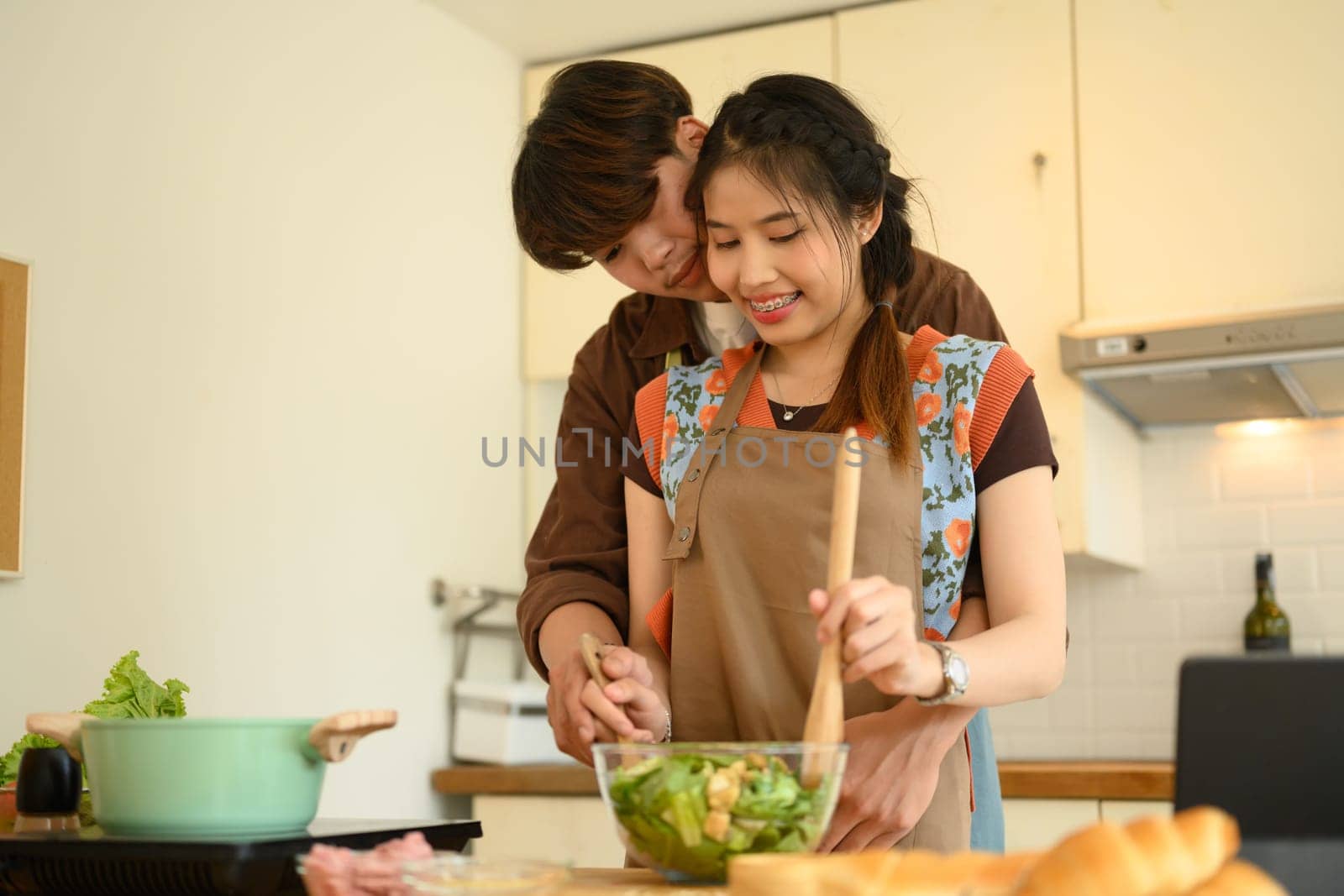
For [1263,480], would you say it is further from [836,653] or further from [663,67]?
[836,653]

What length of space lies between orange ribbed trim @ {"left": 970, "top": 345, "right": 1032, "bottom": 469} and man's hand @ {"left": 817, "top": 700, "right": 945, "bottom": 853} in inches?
9.2

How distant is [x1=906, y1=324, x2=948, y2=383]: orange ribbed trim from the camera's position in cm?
132

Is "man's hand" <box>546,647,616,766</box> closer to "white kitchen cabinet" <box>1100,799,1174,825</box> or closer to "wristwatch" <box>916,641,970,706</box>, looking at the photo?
"wristwatch" <box>916,641,970,706</box>

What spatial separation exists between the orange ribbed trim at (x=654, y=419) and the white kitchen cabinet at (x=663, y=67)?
1676 millimetres

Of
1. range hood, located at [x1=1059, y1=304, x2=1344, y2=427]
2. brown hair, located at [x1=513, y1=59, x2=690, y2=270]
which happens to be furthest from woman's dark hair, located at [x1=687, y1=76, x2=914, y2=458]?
range hood, located at [x1=1059, y1=304, x2=1344, y2=427]

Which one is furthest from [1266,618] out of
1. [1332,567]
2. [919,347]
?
[919,347]

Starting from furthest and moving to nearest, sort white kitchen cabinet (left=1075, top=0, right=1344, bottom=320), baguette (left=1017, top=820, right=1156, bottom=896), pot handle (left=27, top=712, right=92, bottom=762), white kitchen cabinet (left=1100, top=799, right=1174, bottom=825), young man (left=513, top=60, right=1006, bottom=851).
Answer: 1. white kitchen cabinet (left=1075, top=0, right=1344, bottom=320)
2. white kitchen cabinet (left=1100, top=799, right=1174, bottom=825)
3. young man (left=513, top=60, right=1006, bottom=851)
4. pot handle (left=27, top=712, right=92, bottom=762)
5. baguette (left=1017, top=820, right=1156, bottom=896)

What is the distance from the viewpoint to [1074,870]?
643 millimetres

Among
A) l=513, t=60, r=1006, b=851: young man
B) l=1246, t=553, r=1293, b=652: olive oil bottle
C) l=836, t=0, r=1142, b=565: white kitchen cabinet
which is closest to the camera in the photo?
l=513, t=60, r=1006, b=851: young man

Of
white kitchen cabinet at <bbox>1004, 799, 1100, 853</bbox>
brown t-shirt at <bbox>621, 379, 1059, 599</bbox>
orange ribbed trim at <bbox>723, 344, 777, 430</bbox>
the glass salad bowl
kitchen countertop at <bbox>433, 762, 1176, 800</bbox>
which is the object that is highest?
orange ribbed trim at <bbox>723, 344, 777, 430</bbox>

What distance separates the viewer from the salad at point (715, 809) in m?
0.85

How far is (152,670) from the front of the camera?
227cm

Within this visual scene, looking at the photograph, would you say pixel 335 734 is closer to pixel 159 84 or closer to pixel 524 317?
pixel 159 84

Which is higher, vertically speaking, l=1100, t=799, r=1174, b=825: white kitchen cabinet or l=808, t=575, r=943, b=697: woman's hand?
l=808, t=575, r=943, b=697: woman's hand
